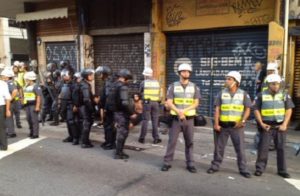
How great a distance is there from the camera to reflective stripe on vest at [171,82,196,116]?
219 inches

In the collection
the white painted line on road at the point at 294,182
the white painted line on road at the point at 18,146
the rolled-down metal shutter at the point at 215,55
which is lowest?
the white painted line on road at the point at 294,182

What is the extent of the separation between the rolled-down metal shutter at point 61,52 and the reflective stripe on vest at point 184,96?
881 centimetres

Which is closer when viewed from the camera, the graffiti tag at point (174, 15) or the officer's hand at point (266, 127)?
the officer's hand at point (266, 127)

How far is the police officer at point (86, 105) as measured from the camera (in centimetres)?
720

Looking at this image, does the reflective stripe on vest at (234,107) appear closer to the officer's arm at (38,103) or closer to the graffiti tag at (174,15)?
the officer's arm at (38,103)

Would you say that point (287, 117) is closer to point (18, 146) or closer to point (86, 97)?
point (86, 97)

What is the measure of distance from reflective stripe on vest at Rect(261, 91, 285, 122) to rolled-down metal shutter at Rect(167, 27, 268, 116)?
164 inches

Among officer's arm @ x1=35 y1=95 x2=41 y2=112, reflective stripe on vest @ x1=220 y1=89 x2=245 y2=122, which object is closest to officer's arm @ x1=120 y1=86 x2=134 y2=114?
reflective stripe on vest @ x1=220 y1=89 x2=245 y2=122

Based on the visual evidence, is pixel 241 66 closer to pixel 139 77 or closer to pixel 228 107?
pixel 139 77

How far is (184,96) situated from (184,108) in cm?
21

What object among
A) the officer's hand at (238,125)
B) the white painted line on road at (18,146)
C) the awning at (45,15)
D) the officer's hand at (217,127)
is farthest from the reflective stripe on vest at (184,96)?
the awning at (45,15)

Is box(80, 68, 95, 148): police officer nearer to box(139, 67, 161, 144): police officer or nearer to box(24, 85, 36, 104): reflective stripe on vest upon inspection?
box(139, 67, 161, 144): police officer

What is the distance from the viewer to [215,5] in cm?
972

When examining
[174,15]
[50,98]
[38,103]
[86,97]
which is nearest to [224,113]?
[86,97]
